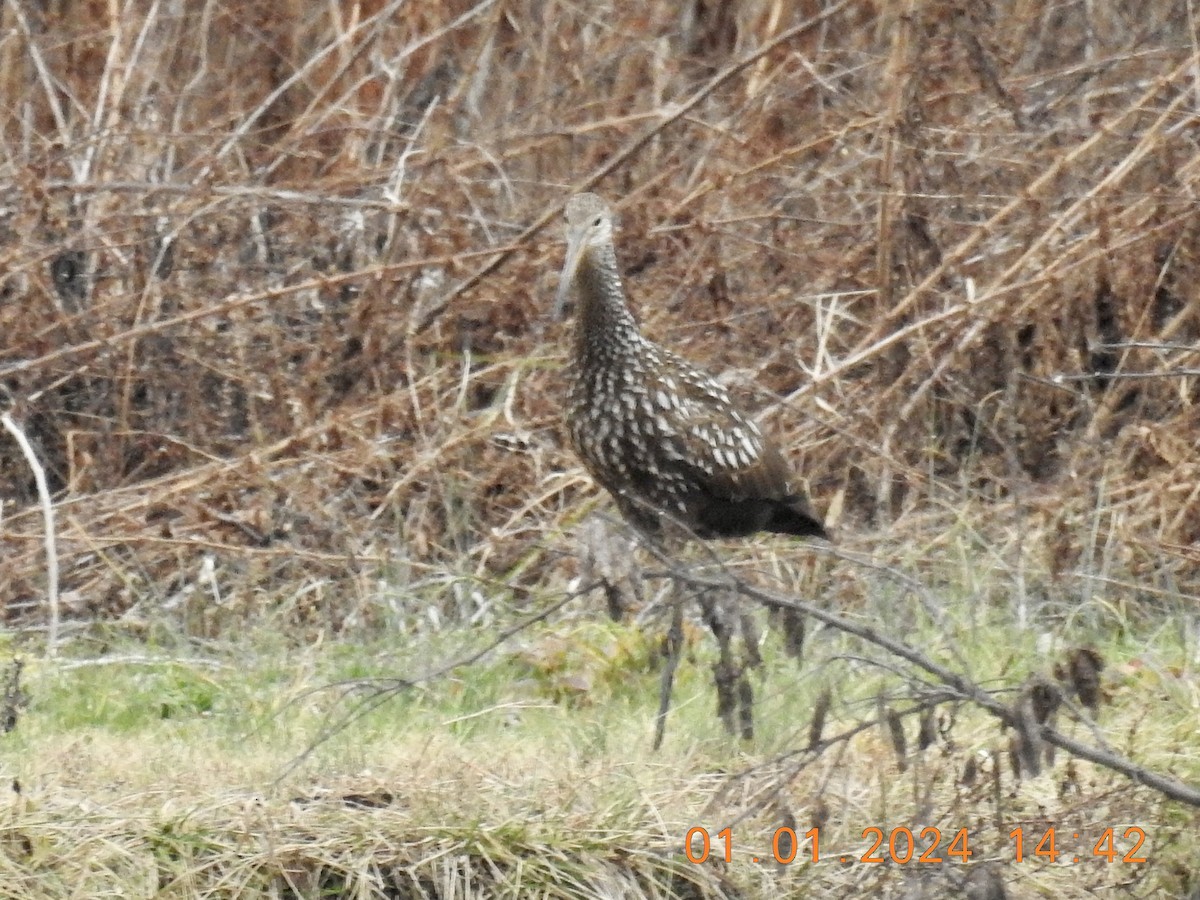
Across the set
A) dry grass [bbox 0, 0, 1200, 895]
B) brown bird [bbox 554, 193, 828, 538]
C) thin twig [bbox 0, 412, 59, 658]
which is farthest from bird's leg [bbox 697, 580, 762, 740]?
thin twig [bbox 0, 412, 59, 658]

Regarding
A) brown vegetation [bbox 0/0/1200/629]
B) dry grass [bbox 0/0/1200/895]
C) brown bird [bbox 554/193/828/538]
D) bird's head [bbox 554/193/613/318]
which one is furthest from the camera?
brown vegetation [bbox 0/0/1200/629]

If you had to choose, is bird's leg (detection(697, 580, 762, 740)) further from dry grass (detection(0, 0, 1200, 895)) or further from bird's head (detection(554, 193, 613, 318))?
dry grass (detection(0, 0, 1200, 895))

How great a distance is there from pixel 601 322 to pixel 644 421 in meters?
0.31

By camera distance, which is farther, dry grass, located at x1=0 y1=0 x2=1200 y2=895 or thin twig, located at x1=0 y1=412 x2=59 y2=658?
dry grass, located at x1=0 y1=0 x2=1200 y2=895

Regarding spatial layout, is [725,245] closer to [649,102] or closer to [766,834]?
[649,102]

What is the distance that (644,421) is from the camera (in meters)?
5.75

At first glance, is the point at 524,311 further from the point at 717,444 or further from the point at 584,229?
the point at 717,444

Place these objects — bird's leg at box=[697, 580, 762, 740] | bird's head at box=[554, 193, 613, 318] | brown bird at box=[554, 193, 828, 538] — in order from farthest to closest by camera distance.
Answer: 1. bird's head at box=[554, 193, 613, 318]
2. brown bird at box=[554, 193, 828, 538]
3. bird's leg at box=[697, 580, 762, 740]

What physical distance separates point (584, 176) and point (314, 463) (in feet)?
6.21
